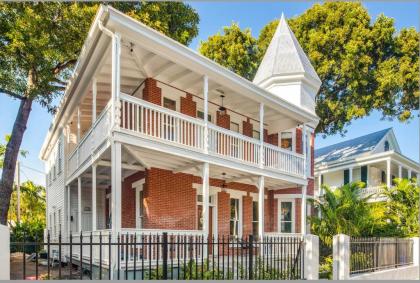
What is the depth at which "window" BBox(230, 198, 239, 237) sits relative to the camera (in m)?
16.8

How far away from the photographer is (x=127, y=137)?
32.7 feet

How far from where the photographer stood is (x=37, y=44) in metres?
14.4

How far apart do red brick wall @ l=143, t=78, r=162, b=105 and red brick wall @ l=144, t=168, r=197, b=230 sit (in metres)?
2.40

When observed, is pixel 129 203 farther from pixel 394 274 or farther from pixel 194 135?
pixel 394 274

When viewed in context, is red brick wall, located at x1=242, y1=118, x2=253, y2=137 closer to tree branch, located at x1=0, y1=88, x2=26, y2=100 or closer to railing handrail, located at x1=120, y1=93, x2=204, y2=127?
railing handrail, located at x1=120, y1=93, x2=204, y2=127

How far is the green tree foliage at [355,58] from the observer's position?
2981 cm

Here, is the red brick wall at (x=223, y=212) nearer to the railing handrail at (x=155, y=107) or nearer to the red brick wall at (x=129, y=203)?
the red brick wall at (x=129, y=203)

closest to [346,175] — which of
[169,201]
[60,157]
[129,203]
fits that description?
[169,201]

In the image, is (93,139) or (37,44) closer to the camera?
(93,139)

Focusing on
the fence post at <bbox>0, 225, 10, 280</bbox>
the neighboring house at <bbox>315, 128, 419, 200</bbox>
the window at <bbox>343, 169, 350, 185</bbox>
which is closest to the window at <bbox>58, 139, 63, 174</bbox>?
the fence post at <bbox>0, 225, 10, 280</bbox>

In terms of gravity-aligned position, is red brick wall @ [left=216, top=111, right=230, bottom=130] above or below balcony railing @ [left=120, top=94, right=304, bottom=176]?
above

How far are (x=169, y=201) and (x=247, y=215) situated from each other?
16.6 feet

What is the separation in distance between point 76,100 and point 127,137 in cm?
589

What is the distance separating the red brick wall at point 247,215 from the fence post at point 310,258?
6.32 m
